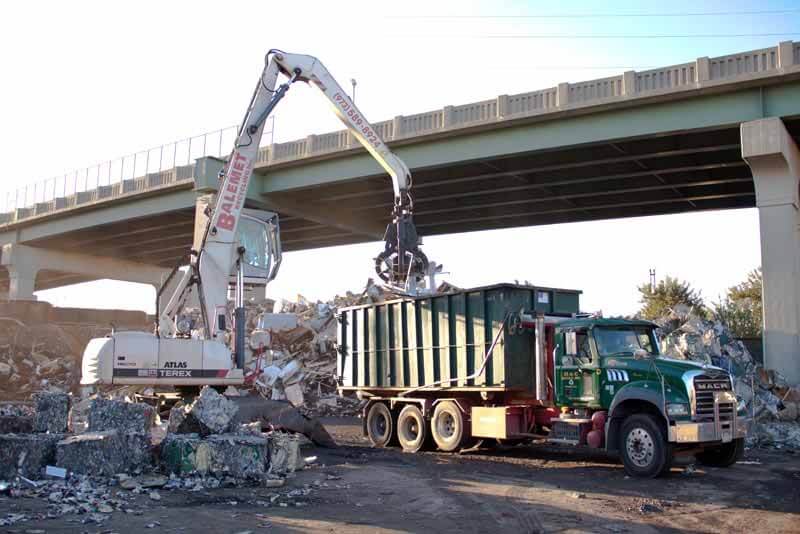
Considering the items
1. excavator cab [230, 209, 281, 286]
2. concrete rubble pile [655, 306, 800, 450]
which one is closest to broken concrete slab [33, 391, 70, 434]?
excavator cab [230, 209, 281, 286]

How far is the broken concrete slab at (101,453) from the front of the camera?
33.3 feet

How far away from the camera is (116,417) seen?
438 inches

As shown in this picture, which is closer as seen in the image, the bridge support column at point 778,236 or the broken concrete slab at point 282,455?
the broken concrete slab at point 282,455

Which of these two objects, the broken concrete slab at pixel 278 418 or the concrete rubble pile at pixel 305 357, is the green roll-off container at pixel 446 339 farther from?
the concrete rubble pile at pixel 305 357

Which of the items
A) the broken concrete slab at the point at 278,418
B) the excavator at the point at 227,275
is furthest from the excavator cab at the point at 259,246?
the broken concrete slab at the point at 278,418

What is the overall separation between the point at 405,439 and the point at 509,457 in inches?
91.5

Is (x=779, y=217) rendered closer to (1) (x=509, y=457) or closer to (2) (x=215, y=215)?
(1) (x=509, y=457)

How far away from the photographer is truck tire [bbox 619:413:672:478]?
11.2m

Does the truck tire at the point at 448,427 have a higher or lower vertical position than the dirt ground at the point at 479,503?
higher

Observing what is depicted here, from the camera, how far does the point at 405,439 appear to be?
1567 centimetres

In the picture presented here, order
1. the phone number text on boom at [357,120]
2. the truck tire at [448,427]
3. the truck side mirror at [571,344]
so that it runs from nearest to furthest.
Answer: the truck side mirror at [571,344]
the truck tire at [448,427]
the phone number text on boom at [357,120]

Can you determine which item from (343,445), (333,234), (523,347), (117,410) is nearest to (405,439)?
(343,445)

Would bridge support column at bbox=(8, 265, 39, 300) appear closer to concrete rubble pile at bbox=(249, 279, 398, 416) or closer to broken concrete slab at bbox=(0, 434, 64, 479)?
concrete rubble pile at bbox=(249, 279, 398, 416)

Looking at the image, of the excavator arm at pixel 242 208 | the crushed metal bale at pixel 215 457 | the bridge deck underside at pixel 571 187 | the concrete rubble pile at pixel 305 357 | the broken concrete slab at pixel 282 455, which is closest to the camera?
the crushed metal bale at pixel 215 457
